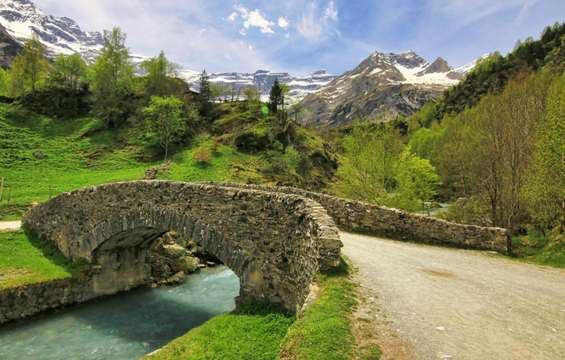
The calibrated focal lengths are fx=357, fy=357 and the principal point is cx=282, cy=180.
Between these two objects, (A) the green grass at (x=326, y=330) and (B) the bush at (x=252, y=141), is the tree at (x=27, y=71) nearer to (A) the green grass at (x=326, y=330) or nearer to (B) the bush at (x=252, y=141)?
(B) the bush at (x=252, y=141)

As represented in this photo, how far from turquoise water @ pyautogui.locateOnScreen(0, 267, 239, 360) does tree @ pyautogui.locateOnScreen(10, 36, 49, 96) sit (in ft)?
214

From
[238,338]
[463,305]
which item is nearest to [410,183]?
[463,305]

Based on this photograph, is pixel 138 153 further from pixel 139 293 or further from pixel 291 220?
pixel 291 220

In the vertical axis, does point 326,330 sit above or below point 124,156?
below

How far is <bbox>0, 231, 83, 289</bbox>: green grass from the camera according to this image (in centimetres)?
1953

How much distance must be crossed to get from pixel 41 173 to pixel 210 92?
42034mm

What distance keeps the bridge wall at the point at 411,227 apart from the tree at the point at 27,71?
72.7 m

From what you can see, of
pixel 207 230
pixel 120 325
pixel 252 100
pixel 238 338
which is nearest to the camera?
pixel 238 338

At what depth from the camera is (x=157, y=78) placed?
7338cm

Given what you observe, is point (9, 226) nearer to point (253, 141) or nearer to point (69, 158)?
point (69, 158)

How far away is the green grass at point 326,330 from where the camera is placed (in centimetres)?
597

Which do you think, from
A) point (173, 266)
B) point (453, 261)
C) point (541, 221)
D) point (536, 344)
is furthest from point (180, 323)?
point (541, 221)

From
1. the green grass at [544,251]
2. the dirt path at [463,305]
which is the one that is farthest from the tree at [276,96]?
the dirt path at [463,305]

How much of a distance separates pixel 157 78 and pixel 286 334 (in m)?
74.7
